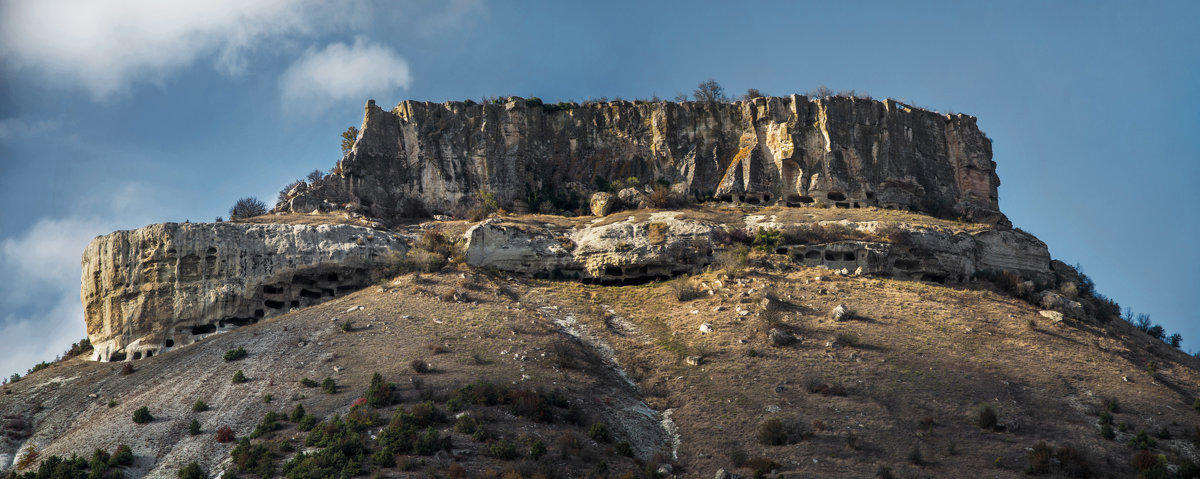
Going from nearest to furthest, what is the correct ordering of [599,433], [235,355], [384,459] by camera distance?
1. [384,459]
2. [599,433]
3. [235,355]

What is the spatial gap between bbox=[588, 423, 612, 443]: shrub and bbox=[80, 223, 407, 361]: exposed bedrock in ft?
66.0

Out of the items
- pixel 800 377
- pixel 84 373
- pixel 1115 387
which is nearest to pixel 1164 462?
pixel 1115 387

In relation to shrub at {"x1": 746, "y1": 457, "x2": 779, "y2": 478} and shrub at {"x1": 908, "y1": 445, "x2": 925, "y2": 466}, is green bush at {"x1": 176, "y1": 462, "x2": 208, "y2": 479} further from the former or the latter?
shrub at {"x1": 908, "y1": 445, "x2": 925, "y2": 466}

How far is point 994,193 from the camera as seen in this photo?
58.2 meters

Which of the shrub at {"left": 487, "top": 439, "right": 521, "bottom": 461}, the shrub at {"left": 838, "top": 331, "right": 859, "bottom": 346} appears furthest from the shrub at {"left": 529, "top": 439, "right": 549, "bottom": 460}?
the shrub at {"left": 838, "top": 331, "right": 859, "bottom": 346}

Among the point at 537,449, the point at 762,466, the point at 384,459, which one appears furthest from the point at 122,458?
the point at 762,466

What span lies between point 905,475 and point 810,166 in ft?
108

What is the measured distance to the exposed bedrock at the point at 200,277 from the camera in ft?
131

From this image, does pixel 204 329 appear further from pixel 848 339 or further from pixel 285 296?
pixel 848 339

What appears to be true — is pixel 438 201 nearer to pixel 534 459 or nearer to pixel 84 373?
pixel 84 373

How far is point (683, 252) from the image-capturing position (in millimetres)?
45500

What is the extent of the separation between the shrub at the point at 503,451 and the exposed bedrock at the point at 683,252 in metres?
20.8

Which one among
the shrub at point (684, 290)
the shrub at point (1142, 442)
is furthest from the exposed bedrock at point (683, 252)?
the shrub at point (1142, 442)

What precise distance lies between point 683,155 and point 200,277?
29.8 meters
